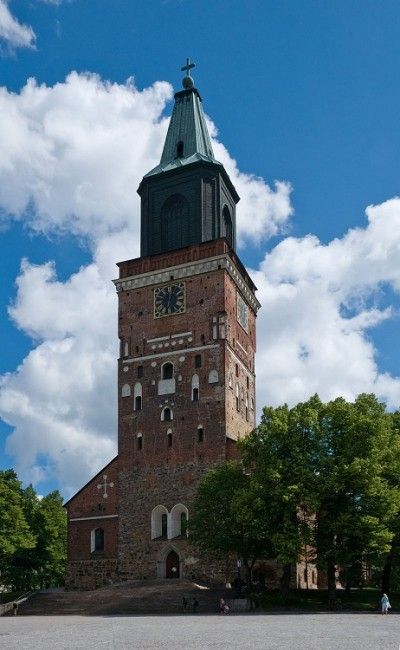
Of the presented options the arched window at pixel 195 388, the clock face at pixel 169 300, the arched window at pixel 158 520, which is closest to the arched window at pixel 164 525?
the arched window at pixel 158 520

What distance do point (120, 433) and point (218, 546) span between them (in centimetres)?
1462

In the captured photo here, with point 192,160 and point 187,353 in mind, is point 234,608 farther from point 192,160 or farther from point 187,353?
point 192,160

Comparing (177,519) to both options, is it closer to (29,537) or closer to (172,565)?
(172,565)

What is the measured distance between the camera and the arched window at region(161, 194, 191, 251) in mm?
54625

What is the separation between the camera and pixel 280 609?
1500 inches

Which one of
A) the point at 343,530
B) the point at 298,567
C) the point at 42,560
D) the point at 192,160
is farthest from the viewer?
the point at 42,560

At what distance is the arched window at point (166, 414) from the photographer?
2045 inches

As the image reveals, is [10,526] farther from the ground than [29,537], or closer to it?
farther from the ground

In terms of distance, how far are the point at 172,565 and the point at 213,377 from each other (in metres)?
12.9

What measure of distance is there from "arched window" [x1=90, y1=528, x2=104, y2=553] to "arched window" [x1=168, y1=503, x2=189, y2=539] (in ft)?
18.6

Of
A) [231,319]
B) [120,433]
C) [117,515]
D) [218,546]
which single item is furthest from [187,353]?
[218,546]

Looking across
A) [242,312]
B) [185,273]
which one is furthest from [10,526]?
[242,312]

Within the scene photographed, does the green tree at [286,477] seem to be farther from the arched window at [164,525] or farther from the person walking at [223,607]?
the arched window at [164,525]

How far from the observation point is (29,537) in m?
53.6
